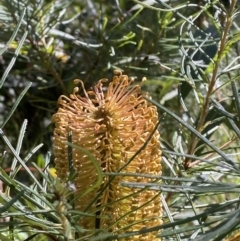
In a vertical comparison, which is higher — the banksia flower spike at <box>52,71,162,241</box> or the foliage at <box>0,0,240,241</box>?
the foliage at <box>0,0,240,241</box>

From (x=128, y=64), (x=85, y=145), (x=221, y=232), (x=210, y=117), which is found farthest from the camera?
(x=128, y=64)

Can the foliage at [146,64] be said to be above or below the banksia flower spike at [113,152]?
above

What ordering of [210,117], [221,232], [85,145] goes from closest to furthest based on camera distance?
[221,232] → [85,145] → [210,117]

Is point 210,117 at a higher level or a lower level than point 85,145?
higher

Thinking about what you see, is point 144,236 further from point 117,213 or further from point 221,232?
point 221,232

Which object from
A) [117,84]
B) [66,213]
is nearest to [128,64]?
[117,84]

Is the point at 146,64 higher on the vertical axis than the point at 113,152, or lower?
higher

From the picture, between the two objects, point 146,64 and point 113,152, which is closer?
point 113,152

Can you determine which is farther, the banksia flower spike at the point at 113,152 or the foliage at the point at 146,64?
the foliage at the point at 146,64
